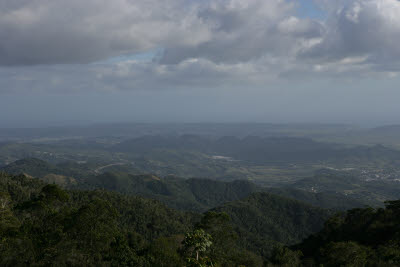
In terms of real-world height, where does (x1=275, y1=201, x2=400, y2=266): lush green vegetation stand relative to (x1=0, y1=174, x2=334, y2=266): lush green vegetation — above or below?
below

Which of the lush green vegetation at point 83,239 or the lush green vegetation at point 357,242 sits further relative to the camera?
the lush green vegetation at point 357,242

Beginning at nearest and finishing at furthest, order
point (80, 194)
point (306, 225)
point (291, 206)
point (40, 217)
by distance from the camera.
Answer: point (40, 217) < point (80, 194) < point (306, 225) < point (291, 206)

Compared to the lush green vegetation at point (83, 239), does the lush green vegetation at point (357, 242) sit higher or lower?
lower

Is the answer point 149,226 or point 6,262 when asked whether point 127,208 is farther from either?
point 6,262

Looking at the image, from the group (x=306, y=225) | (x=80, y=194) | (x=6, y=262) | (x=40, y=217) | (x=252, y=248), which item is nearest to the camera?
(x=6, y=262)

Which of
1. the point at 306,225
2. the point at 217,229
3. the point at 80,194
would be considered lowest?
the point at 306,225

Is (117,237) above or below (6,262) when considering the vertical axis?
below

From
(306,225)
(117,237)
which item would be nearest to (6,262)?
(117,237)

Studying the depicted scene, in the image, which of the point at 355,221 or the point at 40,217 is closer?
the point at 40,217

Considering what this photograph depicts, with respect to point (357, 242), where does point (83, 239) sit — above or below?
above

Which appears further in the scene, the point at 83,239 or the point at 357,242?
the point at 357,242

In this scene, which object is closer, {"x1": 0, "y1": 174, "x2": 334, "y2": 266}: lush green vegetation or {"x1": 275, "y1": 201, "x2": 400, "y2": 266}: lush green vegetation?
{"x1": 0, "y1": 174, "x2": 334, "y2": 266}: lush green vegetation
